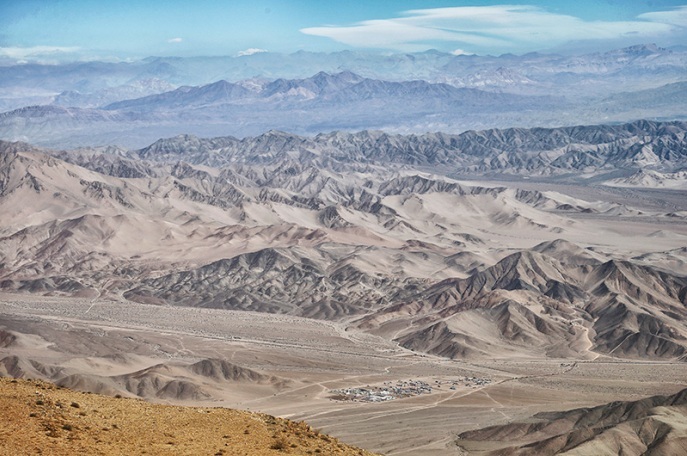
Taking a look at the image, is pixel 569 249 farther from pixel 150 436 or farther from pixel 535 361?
pixel 150 436

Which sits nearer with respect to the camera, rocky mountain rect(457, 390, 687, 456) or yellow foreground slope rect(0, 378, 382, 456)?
yellow foreground slope rect(0, 378, 382, 456)

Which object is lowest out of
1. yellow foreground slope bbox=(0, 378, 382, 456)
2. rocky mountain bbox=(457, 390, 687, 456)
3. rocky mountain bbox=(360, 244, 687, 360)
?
rocky mountain bbox=(360, 244, 687, 360)

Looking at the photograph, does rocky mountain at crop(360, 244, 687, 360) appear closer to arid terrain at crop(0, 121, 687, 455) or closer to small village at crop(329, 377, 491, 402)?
arid terrain at crop(0, 121, 687, 455)

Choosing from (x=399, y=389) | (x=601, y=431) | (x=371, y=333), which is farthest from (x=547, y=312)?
(x=601, y=431)

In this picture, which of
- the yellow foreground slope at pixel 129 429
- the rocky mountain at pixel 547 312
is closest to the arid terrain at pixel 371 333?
the rocky mountain at pixel 547 312

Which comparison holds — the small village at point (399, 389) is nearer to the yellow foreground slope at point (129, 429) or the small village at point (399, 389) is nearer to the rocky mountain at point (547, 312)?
the rocky mountain at point (547, 312)

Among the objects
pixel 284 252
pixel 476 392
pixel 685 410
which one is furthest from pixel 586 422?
pixel 284 252

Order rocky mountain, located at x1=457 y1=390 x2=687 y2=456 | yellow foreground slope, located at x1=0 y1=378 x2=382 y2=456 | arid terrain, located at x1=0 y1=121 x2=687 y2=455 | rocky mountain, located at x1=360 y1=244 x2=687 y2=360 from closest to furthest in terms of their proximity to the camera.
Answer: yellow foreground slope, located at x1=0 y1=378 x2=382 y2=456 → rocky mountain, located at x1=457 y1=390 x2=687 y2=456 → arid terrain, located at x1=0 y1=121 x2=687 y2=455 → rocky mountain, located at x1=360 y1=244 x2=687 y2=360

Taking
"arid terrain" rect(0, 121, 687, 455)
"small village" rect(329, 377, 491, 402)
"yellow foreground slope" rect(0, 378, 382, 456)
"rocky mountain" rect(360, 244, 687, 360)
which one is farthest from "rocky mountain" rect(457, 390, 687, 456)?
"rocky mountain" rect(360, 244, 687, 360)
